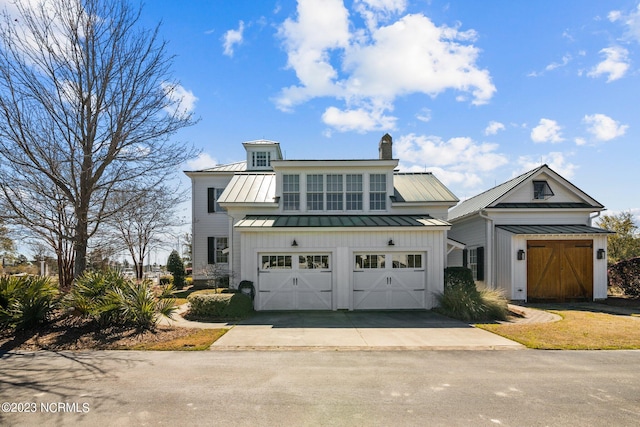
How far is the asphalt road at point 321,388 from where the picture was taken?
4980 millimetres

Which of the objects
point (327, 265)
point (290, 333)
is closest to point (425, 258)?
point (327, 265)

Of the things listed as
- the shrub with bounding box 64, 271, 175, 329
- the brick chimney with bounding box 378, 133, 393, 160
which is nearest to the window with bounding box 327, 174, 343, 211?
the brick chimney with bounding box 378, 133, 393, 160

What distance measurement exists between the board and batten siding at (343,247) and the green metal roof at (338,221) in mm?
296

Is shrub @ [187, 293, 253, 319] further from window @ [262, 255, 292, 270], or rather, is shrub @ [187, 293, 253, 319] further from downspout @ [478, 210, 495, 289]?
downspout @ [478, 210, 495, 289]

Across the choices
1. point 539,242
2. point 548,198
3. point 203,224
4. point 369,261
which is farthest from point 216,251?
point 548,198

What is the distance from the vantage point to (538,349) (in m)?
8.54

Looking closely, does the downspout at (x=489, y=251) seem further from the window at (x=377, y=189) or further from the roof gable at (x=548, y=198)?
the window at (x=377, y=189)

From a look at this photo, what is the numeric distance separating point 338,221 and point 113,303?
8.60 m

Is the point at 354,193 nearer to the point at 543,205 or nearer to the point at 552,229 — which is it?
the point at 552,229

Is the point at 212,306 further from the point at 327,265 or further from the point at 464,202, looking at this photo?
the point at 464,202

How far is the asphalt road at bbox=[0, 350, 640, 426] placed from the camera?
498cm

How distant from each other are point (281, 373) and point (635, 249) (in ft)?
96.4

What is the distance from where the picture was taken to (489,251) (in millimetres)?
17984

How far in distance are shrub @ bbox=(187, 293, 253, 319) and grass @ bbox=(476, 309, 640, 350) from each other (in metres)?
7.98
